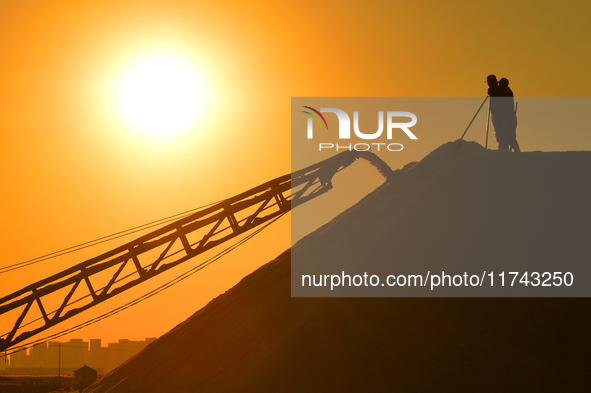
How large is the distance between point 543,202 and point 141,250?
1192 cm

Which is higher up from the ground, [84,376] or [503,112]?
[503,112]

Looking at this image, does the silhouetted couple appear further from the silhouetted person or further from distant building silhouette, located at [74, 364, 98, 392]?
distant building silhouette, located at [74, 364, 98, 392]

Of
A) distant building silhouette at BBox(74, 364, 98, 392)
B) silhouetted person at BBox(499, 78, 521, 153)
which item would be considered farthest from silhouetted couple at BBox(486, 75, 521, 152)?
distant building silhouette at BBox(74, 364, 98, 392)

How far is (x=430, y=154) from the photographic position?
19609 mm

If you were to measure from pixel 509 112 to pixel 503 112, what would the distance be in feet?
0.59

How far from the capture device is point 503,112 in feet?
54.5

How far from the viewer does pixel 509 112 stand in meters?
16.5

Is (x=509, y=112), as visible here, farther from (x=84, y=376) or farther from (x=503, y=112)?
(x=84, y=376)

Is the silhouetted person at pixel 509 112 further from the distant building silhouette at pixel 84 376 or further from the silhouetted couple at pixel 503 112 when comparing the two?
the distant building silhouette at pixel 84 376

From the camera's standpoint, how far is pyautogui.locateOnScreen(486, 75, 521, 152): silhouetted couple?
16594 mm

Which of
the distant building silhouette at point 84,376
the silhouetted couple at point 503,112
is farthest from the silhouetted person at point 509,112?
the distant building silhouette at point 84,376

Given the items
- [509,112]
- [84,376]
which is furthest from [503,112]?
[84,376]

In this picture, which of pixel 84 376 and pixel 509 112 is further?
pixel 84 376

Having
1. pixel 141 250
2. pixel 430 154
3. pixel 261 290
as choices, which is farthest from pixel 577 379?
pixel 141 250
